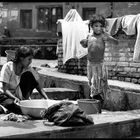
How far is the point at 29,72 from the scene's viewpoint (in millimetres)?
5570

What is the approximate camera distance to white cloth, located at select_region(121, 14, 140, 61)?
27.1ft

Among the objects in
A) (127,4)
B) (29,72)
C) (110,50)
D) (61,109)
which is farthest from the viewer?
(127,4)

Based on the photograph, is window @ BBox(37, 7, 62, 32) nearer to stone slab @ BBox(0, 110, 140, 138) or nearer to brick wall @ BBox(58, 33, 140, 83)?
brick wall @ BBox(58, 33, 140, 83)

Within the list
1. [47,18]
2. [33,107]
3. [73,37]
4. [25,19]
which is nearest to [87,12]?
[47,18]

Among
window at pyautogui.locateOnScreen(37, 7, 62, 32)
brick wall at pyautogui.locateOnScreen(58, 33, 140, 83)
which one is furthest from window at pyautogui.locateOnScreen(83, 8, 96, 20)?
brick wall at pyautogui.locateOnScreen(58, 33, 140, 83)

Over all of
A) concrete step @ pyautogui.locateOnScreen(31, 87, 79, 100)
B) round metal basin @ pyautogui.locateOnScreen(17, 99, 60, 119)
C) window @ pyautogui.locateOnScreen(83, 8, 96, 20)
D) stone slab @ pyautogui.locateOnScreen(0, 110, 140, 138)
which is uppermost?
window @ pyautogui.locateOnScreen(83, 8, 96, 20)

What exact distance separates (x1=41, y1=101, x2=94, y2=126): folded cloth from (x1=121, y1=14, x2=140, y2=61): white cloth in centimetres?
423

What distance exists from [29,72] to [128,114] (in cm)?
168

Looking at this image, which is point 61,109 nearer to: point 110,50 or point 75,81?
point 75,81

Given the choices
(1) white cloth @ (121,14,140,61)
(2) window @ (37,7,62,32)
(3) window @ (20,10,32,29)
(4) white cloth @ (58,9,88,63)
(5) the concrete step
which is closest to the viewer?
(1) white cloth @ (121,14,140,61)

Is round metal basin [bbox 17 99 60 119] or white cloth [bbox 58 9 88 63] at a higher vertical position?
white cloth [bbox 58 9 88 63]

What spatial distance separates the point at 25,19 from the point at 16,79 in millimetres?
18616

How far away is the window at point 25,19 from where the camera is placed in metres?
23.5

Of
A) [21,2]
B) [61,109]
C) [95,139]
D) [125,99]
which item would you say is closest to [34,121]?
[61,109]
